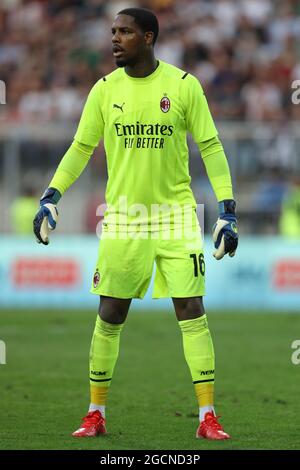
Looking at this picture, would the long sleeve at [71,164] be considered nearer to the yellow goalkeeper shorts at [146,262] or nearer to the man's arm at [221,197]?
the yellow goalkeeper shorts at [146,262]

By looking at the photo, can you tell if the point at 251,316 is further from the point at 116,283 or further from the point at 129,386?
the point at 116,283

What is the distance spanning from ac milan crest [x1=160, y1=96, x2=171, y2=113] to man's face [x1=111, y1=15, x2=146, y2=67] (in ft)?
1.06

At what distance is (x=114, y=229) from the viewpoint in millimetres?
7355

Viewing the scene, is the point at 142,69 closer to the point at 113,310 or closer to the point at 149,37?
the point at 149,37

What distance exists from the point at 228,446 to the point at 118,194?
70.1 inches

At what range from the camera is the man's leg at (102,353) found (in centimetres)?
730

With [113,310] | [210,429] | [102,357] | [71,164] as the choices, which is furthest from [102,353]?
[71,164]

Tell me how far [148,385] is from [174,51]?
12.4m

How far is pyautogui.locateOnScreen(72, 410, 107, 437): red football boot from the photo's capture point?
721 centimetres

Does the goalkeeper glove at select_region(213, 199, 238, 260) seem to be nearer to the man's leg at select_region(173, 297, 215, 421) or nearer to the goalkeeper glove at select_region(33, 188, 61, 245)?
the man's leg at select_region(173, 297, 215, 421)

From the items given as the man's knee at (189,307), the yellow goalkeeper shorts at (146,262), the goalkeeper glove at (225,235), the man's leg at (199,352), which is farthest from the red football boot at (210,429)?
the goalkeeper glove at (225,235)

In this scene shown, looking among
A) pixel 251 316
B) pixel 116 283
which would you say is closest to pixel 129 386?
pixel 116 283

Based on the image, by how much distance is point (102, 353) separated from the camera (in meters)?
7.36

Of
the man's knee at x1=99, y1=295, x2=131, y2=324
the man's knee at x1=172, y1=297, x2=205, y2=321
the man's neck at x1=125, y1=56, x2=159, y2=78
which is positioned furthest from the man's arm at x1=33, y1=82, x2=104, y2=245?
the man's knee at x1=172, y1=297, x2=205, y2=321
